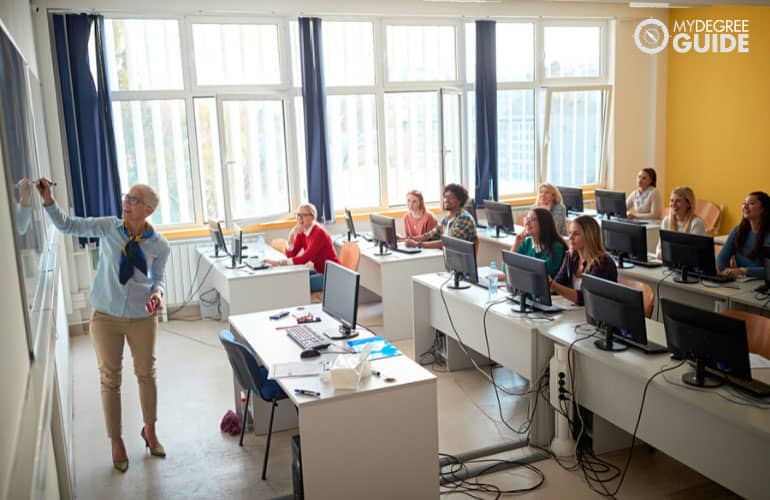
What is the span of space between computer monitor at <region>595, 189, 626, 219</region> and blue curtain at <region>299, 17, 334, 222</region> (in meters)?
3.14

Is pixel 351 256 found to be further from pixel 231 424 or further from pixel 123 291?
pixel 123 291

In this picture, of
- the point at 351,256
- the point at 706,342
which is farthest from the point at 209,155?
the point at 706,342

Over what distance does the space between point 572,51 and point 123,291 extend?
24.5 feet

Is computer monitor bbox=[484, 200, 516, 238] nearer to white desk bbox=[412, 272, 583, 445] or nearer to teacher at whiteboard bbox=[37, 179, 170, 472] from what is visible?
white desk bbox=[412, 272, 583, 445]

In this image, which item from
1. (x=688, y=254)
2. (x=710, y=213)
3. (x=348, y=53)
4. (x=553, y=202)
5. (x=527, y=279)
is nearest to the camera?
(x=527, y=279)

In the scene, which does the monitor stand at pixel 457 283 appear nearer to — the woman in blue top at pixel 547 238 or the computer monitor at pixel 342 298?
the woman in blue top at pixel 547 238

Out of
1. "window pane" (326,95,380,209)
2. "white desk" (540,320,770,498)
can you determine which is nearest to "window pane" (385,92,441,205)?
"window pane" (326,95,380,209)

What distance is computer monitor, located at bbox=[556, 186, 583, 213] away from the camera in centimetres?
786

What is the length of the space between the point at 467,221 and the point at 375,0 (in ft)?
11.3

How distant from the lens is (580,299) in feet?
14.2

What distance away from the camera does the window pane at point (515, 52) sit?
29.1 feet

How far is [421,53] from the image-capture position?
27.9 ft

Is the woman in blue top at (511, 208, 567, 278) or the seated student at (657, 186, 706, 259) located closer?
the woman in blue top at (511, 208, 567, 278)

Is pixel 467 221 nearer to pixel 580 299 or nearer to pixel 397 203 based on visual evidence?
pixel 580 299
